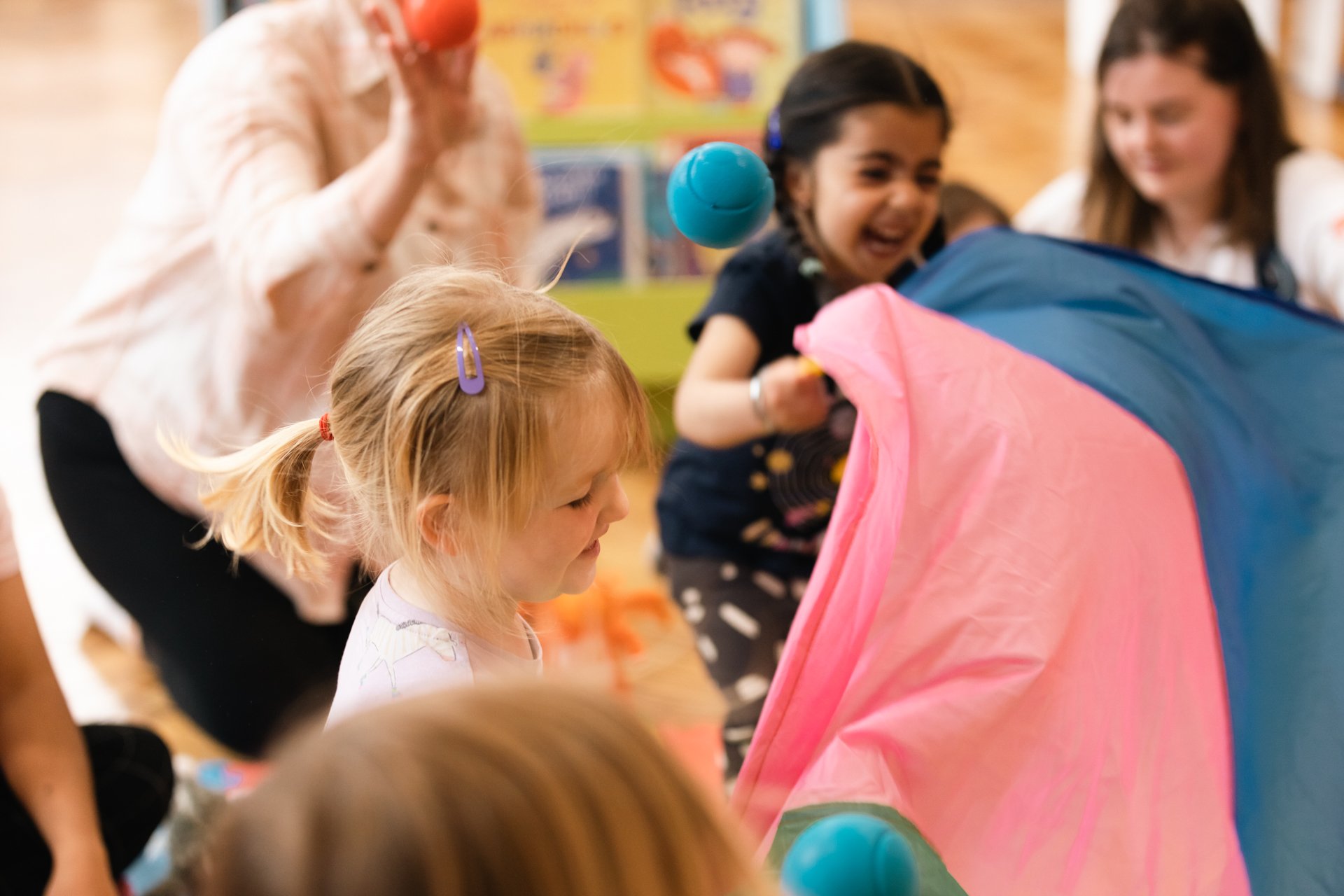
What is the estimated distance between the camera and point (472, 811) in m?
0.37

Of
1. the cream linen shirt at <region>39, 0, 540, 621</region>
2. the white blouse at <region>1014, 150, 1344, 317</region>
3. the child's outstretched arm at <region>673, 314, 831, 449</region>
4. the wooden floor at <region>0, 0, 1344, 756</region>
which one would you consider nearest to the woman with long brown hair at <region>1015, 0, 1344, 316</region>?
the white blouse at <region>1014, 150, 1344, 317</region>

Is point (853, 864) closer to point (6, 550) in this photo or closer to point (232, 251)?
point (6, 550)

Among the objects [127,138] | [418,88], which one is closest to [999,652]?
[418,88]

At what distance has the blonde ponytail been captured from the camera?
651 mm

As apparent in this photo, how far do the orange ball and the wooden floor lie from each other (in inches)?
13.7

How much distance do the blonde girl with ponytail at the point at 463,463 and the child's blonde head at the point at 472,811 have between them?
0.18 meters

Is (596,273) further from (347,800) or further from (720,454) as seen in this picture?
(347,800)

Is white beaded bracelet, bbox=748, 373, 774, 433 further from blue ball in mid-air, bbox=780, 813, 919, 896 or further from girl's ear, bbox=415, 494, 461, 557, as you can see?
blue ball in mid-air, bbox=780, 813, 919, 896

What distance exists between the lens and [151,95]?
326 centimetres

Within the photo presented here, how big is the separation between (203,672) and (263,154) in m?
0.49

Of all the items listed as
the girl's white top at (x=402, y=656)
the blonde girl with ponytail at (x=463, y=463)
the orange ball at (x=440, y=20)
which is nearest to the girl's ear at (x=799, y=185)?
the orange ball at (x=440, y=20)

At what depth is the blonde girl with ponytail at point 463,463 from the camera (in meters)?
0.58

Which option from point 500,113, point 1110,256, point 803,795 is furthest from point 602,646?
point 803,795

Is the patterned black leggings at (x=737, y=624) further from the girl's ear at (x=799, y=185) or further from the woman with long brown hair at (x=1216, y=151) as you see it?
the woman with long brown hair at (x=1216, y=151)
